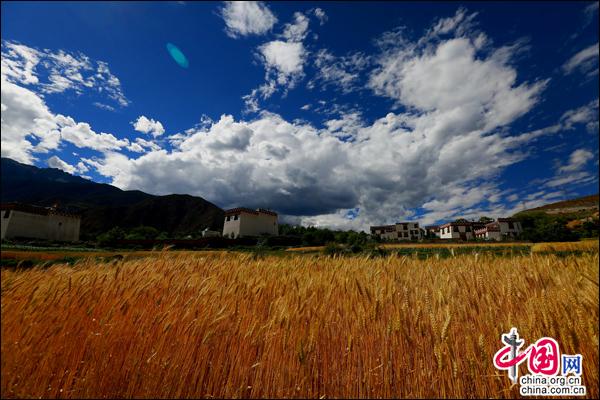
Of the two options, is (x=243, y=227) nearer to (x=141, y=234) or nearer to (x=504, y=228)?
(x=141, y=234)

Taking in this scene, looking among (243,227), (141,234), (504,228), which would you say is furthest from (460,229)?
(141,234)

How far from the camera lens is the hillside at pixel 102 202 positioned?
19.5m

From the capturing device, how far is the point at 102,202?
25.6 meters

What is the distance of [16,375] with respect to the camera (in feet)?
5.02

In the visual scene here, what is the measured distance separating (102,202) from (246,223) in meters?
33.4

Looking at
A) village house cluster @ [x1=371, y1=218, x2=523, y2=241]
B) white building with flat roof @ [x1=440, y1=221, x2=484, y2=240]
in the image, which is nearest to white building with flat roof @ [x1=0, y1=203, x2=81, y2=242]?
village house cluster @ [x1=371, y1=218, x2=523, y2=241]

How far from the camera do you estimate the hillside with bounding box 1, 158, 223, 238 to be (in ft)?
63.8

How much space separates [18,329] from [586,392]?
3.40 meters

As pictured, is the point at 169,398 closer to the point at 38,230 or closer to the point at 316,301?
the point at 316,301

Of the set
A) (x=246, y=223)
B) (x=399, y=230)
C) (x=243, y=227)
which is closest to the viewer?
(x=243, y=227)

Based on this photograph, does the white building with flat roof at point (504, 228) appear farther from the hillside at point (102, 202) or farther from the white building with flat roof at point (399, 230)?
the hillside at point (102, 202)

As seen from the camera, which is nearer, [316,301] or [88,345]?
[88,345]

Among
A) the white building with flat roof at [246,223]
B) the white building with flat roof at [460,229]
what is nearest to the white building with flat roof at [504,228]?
the white building with flat roof at [460,229]

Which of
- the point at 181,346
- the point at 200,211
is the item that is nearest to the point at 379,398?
the point at 181,346
